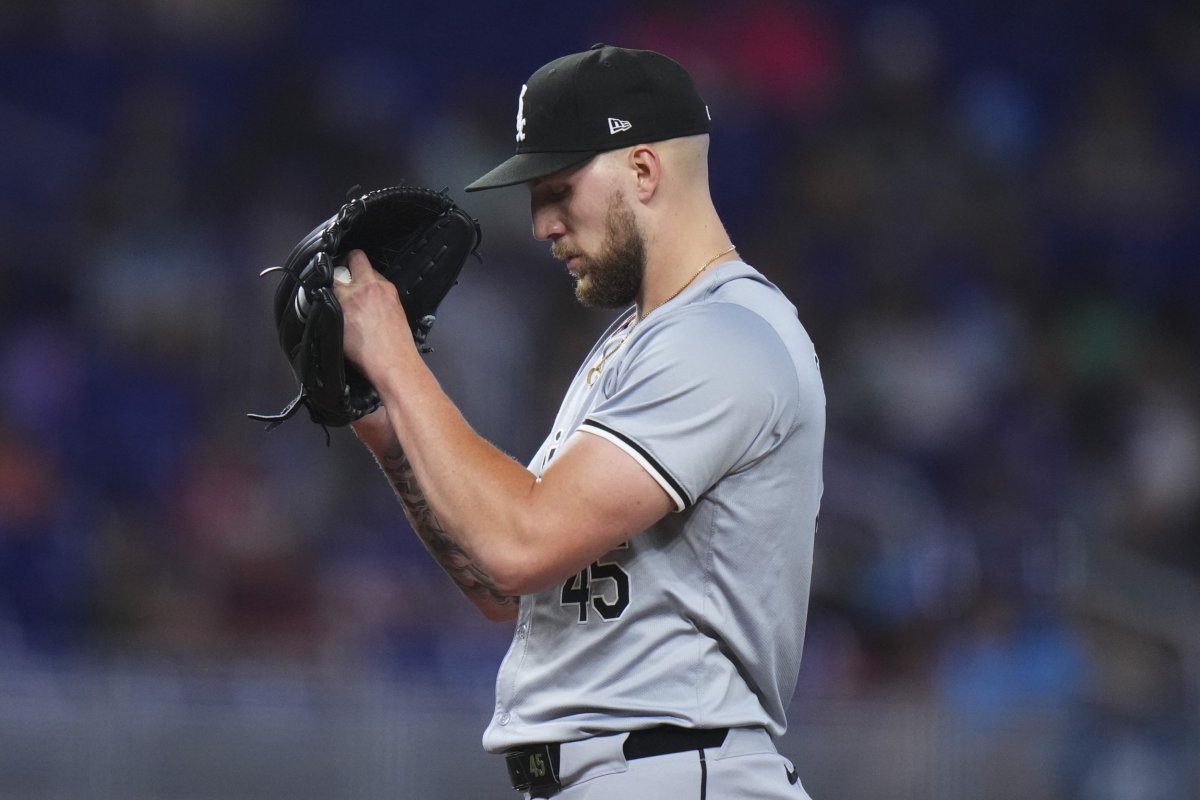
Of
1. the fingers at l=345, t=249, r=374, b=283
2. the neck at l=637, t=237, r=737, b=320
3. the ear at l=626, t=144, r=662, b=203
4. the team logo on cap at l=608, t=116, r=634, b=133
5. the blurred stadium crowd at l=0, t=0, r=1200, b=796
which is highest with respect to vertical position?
the team logo on cap at l=608, t=116, r=634, b=133

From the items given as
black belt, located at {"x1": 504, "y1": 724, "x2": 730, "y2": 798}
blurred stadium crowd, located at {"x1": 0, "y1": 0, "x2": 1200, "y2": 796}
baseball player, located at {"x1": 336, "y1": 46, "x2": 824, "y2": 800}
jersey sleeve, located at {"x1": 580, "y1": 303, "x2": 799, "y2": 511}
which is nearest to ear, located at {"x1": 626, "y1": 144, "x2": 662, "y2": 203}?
baseball player, located at {"x1": 336, "y1": 46, "x2": 824, "y2": 800}

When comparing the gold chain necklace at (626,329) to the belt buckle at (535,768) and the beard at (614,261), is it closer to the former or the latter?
the beard at (614,261)

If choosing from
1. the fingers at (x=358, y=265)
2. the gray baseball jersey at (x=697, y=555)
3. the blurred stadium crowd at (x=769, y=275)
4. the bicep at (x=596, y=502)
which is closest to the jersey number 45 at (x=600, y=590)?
the gray baseball jersey at (x=697, y=555)

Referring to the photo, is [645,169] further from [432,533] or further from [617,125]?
[432,533]

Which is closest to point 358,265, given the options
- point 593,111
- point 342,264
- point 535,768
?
point 342,264

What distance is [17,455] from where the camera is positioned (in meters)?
5.47

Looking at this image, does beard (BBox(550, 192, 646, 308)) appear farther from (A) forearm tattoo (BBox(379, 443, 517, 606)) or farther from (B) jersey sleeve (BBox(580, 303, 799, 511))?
(A) forearm tattoo (BBox(379, 443, 517, 606))

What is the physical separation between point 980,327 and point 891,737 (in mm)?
2567

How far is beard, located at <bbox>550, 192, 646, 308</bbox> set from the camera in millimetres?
2119

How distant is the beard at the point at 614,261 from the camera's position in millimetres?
2119

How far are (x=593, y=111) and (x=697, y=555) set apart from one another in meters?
0.60

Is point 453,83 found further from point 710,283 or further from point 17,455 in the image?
point 710,283

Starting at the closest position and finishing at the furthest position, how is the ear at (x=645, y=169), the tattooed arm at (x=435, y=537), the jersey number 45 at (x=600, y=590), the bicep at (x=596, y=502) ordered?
the bicep at (x=596, y=502)
the jersey number 45 at (x=600, y=590)
the ear at (x=645, y=169)
the tattooed arm at (x=435, y=537)

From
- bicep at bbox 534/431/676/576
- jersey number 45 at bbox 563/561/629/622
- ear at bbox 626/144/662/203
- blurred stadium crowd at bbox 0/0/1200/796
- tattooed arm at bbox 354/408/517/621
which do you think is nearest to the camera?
bicep at bbox 534/431/676/576
